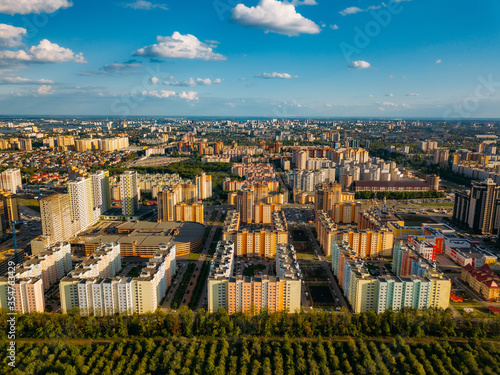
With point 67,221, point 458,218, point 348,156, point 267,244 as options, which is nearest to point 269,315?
point 267,244

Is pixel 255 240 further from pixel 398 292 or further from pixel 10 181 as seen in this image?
pixel 10 181

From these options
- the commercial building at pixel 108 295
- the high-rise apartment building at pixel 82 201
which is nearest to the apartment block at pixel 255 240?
the commercial building at pixel 108 295

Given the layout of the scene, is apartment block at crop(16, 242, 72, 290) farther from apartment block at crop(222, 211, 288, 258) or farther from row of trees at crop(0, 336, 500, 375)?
apartment block at crop(222, 211, 288, 258)

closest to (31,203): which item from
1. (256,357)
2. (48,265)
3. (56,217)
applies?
(56,217)

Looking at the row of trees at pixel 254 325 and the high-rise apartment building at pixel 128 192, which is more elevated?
the high-rise apartment building at pixel 128 192

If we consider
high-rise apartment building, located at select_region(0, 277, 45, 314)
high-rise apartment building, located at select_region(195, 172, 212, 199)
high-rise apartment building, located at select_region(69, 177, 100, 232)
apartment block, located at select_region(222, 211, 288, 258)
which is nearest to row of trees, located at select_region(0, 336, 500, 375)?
high-rise apartment building, located at select_region(0, 277, 45, 314)

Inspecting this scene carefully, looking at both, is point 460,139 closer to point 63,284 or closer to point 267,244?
point 267,244

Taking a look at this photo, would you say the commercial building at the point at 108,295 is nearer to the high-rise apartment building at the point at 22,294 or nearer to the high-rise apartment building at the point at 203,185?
the high-rise apartment building at the point at 22,294
